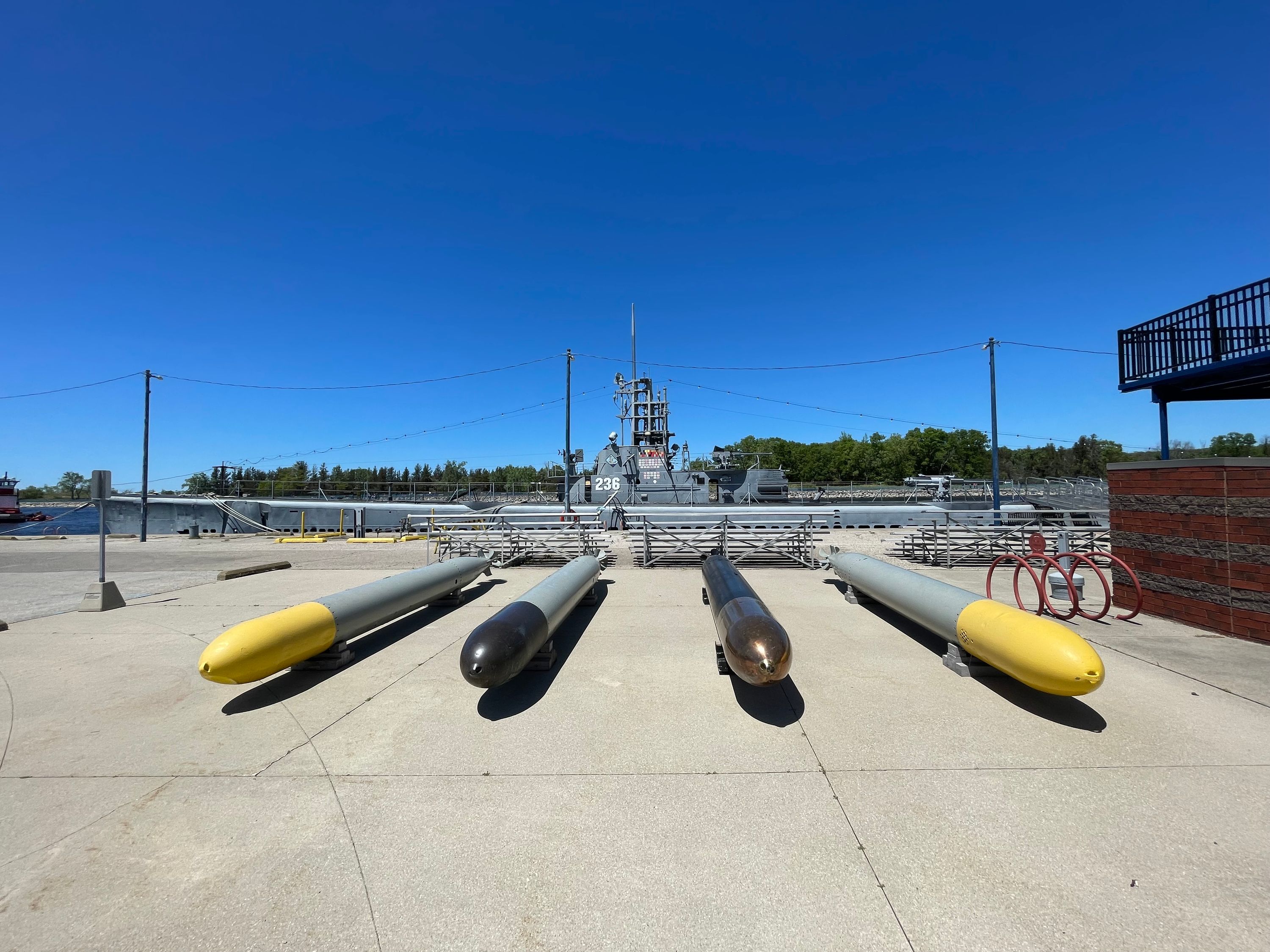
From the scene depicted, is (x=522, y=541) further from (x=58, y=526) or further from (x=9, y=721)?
(x=58, y=526)

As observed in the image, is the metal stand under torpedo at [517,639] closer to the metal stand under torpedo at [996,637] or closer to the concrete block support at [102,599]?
the metal stand under torpedo at [996,637]

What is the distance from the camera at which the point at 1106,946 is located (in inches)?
88.7

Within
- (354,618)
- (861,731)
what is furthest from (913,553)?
(354,618)

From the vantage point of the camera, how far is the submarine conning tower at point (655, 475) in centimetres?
2381

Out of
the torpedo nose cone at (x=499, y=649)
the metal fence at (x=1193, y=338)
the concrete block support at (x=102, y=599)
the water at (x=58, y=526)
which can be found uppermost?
the metal fence at (x=1193, y=338)

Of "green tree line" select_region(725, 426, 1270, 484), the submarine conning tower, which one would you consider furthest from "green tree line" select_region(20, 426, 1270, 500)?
the submarine conning tower

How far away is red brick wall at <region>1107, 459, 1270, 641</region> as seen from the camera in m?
6.35

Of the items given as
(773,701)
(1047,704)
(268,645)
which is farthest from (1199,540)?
(268,645)

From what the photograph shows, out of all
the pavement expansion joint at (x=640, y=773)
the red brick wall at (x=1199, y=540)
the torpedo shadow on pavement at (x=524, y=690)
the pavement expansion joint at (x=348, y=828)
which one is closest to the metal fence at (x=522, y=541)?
the torpedo shadow on pavement at (x=524, y=690)

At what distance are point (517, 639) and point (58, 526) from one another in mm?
70594

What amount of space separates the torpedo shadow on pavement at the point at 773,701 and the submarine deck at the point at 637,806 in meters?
0.03

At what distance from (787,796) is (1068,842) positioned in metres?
1.52

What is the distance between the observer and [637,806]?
333 centimetres

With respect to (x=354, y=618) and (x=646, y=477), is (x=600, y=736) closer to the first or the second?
(x=354, y=618)
